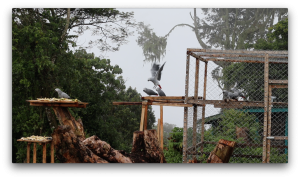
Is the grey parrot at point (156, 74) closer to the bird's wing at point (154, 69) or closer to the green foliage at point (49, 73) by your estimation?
the bird's wing at point (154, 69)

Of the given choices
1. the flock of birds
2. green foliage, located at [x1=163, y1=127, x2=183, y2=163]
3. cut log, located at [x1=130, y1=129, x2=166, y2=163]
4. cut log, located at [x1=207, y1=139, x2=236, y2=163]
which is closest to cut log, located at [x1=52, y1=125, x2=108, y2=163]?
cut log, located at [x1=130, y1=129, x2=166, y2=163]

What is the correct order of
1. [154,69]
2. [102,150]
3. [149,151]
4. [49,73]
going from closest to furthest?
[102,150]
[149,151]
[154,69]
[49,73]

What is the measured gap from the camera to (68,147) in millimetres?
5266

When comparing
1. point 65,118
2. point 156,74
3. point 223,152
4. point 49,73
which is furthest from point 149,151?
point 49,73

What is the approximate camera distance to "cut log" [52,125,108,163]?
5.21m

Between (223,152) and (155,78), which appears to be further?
(155,78)

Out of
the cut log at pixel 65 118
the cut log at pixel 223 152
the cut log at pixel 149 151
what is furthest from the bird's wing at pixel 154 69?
the cut log at pixel 223 152

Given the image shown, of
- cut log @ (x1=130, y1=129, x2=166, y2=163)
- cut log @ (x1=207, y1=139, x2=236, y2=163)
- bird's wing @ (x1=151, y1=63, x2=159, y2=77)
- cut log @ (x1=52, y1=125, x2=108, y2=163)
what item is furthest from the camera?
bird's wing @ (x1=151, y1=63, x2=159, y2=77)

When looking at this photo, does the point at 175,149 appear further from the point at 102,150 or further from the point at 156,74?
the point at 102,150

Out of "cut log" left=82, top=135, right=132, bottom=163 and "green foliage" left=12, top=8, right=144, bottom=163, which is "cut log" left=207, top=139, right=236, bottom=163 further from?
"green foliage" left=12, top=8, right=144, bottom=163

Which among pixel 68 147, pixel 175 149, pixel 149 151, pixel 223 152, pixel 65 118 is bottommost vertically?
pixel 175 149

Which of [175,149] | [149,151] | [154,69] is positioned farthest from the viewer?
[175,149]

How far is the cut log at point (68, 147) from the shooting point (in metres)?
5.21

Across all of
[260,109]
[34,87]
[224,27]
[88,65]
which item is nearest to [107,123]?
[88,65]
